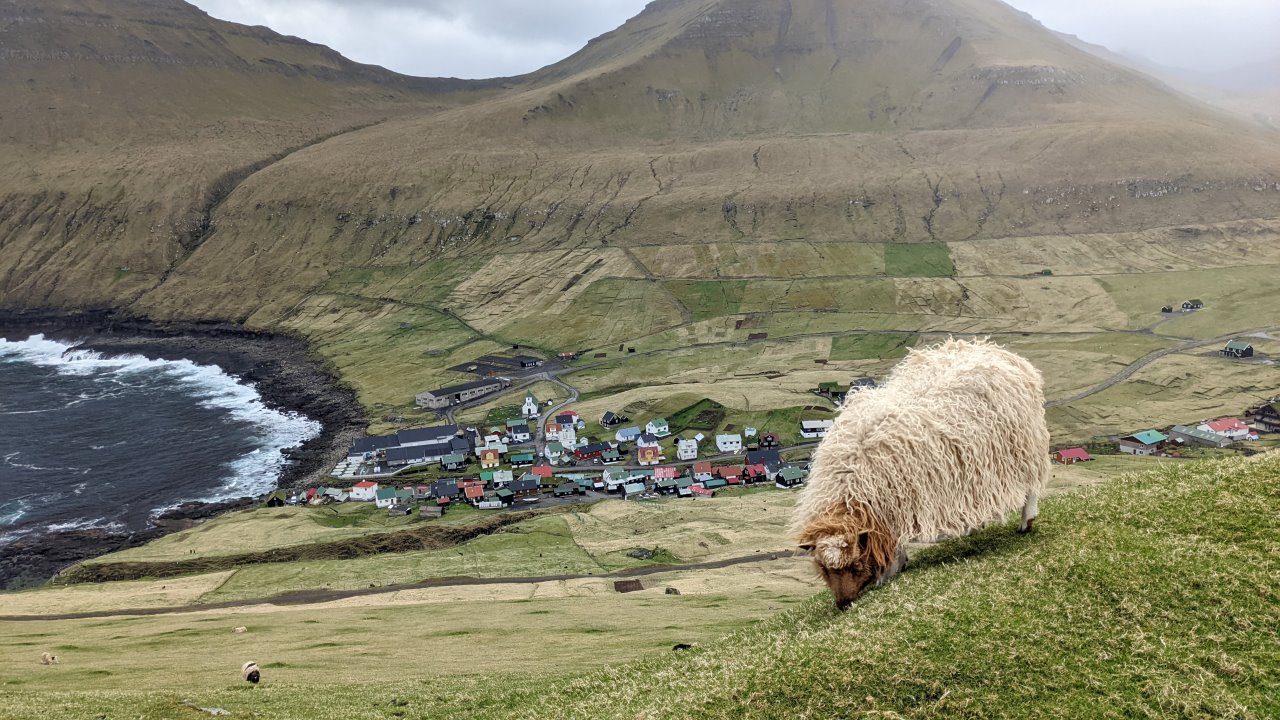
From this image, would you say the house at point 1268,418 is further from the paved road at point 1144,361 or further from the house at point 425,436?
the house at point 425,436

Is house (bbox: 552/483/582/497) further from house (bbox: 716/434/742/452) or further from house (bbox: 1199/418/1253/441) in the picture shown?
house (bbox: 1199/418/1253/441)

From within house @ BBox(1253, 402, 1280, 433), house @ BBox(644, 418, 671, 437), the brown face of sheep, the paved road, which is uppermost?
the brown face of sheep

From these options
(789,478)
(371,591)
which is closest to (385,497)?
(371,591)

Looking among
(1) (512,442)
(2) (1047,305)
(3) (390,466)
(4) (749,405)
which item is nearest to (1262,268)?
(2) (1047,305)

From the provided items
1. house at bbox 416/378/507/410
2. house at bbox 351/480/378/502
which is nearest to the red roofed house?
house at bbox 351/480/378/502

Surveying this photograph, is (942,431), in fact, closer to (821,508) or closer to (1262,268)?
(821,508)

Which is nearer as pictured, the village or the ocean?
the village
